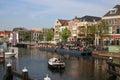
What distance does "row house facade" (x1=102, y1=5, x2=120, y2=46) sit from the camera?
101 meters

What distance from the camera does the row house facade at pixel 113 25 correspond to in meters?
101

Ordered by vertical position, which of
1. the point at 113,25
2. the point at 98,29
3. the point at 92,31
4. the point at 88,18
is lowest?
the point at 92,31

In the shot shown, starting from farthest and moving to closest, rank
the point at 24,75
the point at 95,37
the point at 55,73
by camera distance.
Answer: the point at 95,37, the point at 55,73, the point at 24,75

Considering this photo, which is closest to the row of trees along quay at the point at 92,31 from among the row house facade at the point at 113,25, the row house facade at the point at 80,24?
the row house facade at the point at 80,24

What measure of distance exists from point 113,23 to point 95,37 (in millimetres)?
13245

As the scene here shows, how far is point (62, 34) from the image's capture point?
138m

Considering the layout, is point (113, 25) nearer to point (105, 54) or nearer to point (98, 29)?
point (98, 29)

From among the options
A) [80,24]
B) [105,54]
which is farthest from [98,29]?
[80,24]

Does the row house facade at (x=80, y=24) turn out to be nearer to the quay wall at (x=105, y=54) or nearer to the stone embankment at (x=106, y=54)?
the quay wall at (x=105, y=54)

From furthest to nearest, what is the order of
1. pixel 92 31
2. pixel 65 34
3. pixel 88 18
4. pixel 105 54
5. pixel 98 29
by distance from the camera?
pixel 65 34 < pixel 88 18 < pixel 92 31 < pixel 98 29 < pixel 105 54

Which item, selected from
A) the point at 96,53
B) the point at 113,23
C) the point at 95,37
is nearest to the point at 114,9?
the point at 113,23

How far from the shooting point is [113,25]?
102375 millimetres

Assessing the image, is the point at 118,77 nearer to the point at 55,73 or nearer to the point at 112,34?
the point at 55,73

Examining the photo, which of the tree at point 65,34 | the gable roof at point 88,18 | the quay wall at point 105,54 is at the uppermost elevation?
the gable roof at point 88,18
